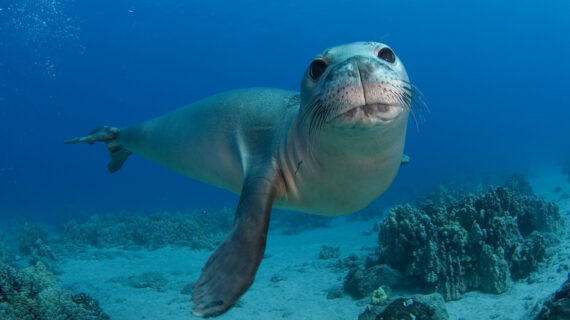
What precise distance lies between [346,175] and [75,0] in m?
51.1

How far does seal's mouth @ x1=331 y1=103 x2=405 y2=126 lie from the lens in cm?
190

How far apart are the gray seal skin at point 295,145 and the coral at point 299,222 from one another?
9764mm

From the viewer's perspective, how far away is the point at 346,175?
2.61 meters

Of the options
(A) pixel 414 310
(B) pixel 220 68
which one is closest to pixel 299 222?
(A) pixel 414 310

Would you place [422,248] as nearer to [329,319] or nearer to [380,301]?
[380,301]

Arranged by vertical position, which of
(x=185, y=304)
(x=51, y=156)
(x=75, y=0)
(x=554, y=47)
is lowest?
(x=185, y=304)

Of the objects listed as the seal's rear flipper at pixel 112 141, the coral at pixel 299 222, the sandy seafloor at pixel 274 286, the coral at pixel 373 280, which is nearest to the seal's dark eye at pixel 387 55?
the sandy seafloor at pixel 274 286

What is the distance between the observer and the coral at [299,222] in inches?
529

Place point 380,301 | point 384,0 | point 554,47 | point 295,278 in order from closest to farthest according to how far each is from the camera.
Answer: point 380,301 < point 295,278 < point 384,0 < point 554,47

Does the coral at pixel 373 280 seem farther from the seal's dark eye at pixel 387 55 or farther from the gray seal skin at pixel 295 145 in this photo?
the seal's dark eye at pixel 387 55

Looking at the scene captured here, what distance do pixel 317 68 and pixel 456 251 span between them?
371cm

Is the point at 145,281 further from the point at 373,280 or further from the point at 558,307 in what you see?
the point at 558,307

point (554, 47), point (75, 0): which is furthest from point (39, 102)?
point (554, 47)

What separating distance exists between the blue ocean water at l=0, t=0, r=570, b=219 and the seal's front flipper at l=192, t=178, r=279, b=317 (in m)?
36.2
